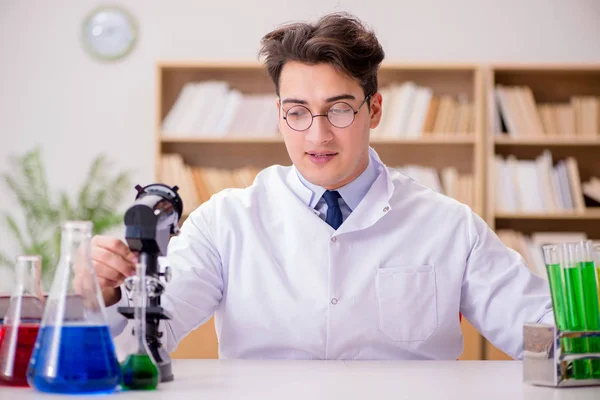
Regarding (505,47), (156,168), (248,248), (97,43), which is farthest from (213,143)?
(248,248)

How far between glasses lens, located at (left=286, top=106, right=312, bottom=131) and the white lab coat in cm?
19

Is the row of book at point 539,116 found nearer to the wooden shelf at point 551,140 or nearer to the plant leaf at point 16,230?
the wooden shelf at point 551,140

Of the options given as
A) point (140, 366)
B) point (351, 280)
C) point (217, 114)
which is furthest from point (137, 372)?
point (217, 114)

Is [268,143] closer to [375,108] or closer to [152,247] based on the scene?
[375,108]

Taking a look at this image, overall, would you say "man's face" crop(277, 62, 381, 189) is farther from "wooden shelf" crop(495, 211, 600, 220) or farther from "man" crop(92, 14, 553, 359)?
"wooden shelf" crop(495, 211, 600, 220)

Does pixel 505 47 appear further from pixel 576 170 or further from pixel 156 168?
pixel 156 168

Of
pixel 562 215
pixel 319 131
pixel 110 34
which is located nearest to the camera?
pixel 319 131

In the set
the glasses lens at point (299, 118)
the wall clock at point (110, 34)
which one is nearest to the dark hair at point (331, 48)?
the glasses lens at point (299, 118)

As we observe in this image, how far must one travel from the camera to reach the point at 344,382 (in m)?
1.16

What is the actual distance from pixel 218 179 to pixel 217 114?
0.34m

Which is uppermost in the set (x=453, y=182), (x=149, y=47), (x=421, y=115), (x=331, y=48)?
(x=149, y=47)

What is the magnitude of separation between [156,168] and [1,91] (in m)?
1.15

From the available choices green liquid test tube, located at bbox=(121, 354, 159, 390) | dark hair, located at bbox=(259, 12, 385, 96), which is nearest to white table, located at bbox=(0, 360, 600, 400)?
green liquid test tube, located at bbox=(121, 354, 159, 390)

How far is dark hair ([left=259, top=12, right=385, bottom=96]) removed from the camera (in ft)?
6.19
